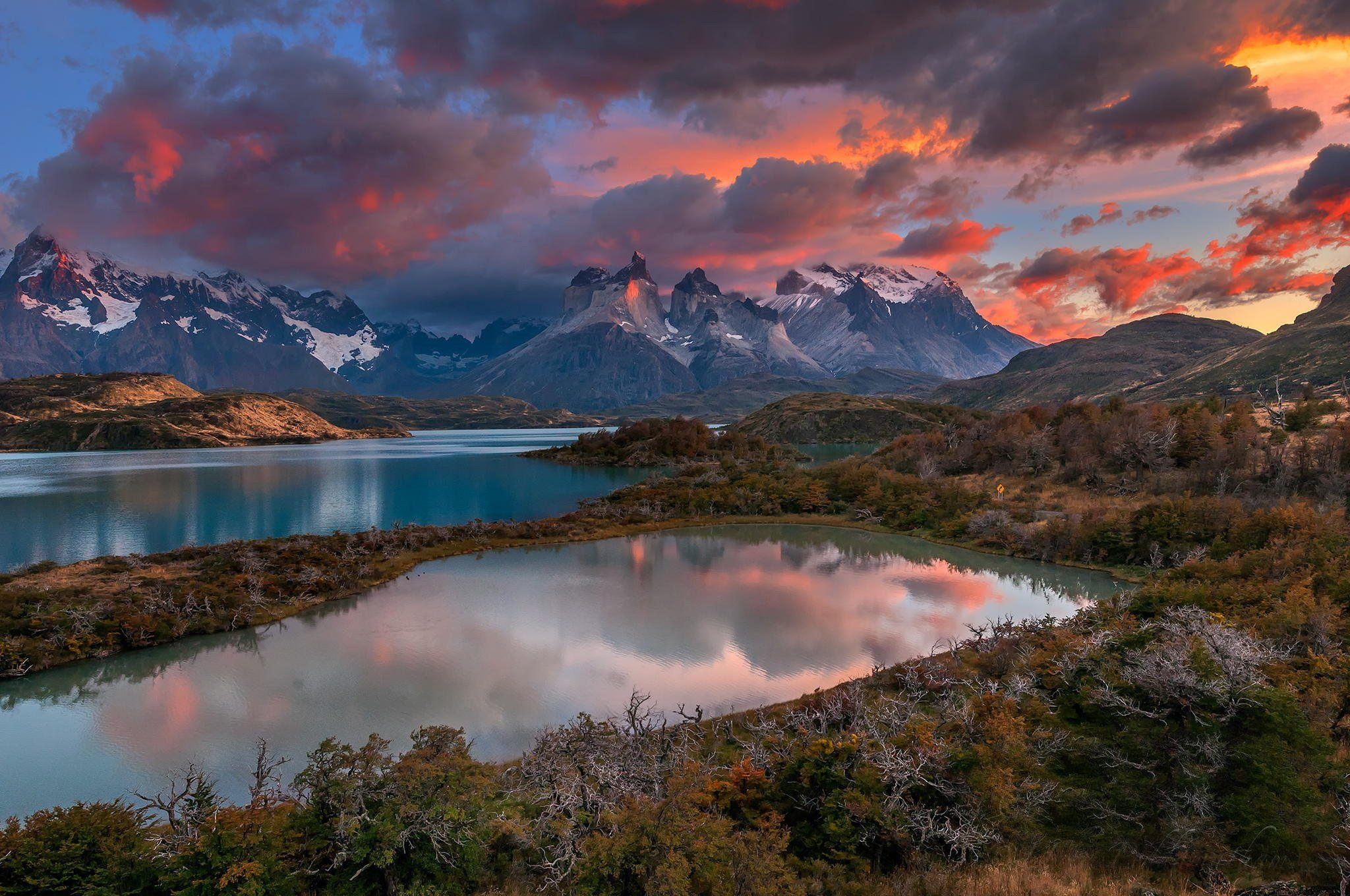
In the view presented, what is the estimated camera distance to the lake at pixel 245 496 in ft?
192

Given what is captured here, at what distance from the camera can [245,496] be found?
85625mm

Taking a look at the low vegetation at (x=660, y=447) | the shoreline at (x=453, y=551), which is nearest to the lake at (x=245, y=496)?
the low vegetation at (x=660, y=447)

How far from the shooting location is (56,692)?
989 inches

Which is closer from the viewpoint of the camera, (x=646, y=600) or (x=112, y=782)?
(x=112, y=782)

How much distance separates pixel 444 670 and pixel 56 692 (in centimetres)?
1572

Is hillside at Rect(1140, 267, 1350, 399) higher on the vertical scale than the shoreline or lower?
higher

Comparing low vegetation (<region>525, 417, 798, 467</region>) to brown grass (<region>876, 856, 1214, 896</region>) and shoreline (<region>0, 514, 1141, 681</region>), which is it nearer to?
shoreline (<region>0, 514, 1141, 681</region>)

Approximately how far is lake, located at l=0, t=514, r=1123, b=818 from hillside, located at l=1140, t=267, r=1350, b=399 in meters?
143

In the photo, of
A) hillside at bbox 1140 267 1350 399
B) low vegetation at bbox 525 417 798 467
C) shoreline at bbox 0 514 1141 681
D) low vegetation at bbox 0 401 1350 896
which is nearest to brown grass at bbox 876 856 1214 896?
low vegetation at bbox 0 401 1350 896

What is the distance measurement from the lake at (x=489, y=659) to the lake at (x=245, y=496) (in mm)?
29859

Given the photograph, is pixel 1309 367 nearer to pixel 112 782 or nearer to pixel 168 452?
pixel 112 782

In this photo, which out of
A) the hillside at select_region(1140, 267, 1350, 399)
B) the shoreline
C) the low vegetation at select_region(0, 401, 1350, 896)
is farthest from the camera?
the hillside at select_region(1140, 267, 1350, 399)

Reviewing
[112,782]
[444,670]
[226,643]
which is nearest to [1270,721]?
[444,670]

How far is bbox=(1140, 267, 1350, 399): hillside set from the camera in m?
144
